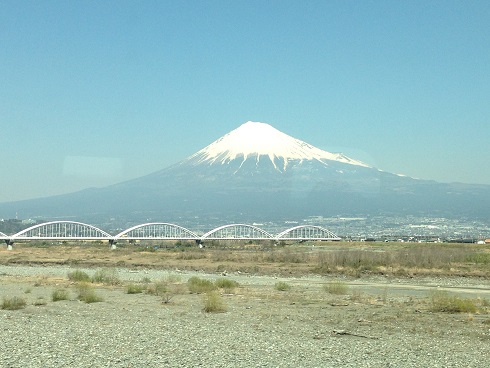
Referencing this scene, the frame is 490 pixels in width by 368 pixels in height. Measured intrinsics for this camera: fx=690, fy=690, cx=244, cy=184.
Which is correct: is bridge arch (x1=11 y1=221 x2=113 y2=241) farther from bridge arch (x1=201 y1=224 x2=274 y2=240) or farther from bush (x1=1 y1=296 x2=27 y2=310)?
bush (x1=1 y1=296 x2=27 y2=310)

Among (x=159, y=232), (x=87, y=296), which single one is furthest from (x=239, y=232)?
(x=87, y=296)

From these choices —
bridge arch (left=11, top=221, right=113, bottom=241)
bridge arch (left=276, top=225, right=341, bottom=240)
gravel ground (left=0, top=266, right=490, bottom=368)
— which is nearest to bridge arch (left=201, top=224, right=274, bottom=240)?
bridge arch (left=276, top=225, right=341, bottom=240)

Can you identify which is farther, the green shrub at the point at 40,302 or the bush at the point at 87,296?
the bush at the point at 87,296

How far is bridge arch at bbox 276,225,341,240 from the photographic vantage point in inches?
5305

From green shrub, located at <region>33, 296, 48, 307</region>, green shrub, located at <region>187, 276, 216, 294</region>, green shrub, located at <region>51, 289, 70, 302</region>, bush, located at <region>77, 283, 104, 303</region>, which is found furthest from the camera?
green shrub, located at <region>187, 276, 216, 294</region>

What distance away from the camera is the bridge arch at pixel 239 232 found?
123656 millimetres

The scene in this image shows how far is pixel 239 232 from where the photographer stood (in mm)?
133250

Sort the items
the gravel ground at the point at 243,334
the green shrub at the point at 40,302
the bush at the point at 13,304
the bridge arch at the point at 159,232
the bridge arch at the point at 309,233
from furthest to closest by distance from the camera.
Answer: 1. the bridge arch at the point at 309,233
2. the bridge arch at the point at 159,232
3. the green shrub at the point at 40,302
4. the bush at the point at 13,304
5. the gravel ground at the point at 243,334

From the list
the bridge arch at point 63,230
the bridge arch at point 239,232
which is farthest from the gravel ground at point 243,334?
the bridge arch at point 239,232

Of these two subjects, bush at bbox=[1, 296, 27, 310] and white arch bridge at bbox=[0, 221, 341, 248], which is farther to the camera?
white arch bridge at bbox=[0, 221, 341, 248]

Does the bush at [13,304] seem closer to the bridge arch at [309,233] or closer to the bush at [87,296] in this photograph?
the bush at [87,296]

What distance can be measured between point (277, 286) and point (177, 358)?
20754 mm

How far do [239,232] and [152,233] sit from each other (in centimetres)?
1666

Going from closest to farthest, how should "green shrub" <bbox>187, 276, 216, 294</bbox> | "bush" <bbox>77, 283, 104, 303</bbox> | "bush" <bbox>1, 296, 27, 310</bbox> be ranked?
"bush" <bbox>1, 296, 27, 310</bbox>
"bush" <bbox>77, 283, 104, 303</bbox>
"green shrub" <bbox>187, 276, 216, 294</bbox>
